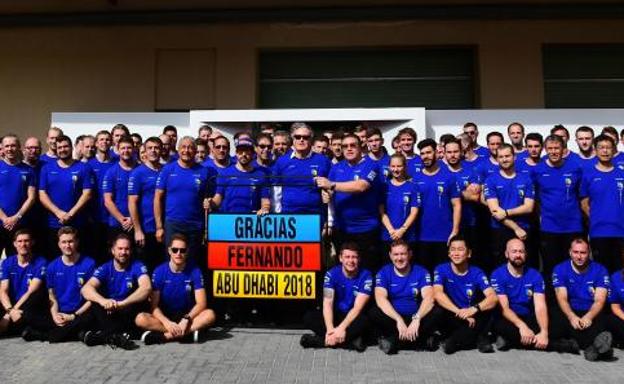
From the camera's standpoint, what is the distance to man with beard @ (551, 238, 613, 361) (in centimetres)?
475

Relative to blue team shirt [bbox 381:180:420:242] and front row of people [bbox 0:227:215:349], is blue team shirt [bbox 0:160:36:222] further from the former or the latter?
Result: blue team shirt [bbox 381:180:420:242]

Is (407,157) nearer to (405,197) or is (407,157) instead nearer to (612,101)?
(405,197)

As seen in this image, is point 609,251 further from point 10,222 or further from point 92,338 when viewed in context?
point 10,222

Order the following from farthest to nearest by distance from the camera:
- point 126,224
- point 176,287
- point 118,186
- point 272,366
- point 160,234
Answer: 1. point 118,186
2. point 126,224
3. point 160,234
4. point 176,287
5. point 272,366

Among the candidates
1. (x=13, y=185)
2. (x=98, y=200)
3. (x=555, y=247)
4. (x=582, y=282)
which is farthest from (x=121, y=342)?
(x=555, y=247)

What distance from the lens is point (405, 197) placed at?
5504 millimetres

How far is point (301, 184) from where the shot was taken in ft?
18.3

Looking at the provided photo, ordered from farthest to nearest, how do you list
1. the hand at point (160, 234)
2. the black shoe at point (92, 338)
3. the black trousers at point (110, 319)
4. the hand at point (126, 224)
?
the hand at point (126, 224)
the hand at point (160, 234)
the black trousers at point (110, 319)
the black shoe at point (92, 338)

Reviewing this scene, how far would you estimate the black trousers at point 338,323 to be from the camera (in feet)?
15.9

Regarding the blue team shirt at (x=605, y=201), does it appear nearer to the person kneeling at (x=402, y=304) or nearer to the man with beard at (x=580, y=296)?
the man with beard at (x=580, y=296)

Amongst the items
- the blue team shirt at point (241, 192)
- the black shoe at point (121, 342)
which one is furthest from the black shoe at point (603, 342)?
the black shoe at point (121, 342)

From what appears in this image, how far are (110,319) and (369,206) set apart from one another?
8.70 feet

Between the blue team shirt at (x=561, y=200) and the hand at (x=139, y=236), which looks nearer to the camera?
the blue team shirt at (x=561, y=200)

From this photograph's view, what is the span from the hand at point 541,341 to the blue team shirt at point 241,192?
2.84 metres
